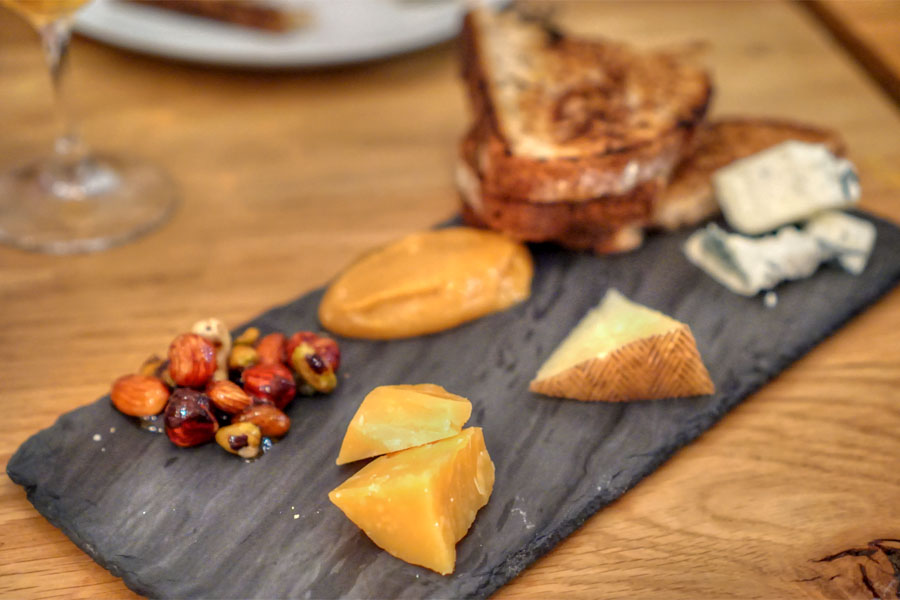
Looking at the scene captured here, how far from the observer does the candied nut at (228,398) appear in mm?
1603

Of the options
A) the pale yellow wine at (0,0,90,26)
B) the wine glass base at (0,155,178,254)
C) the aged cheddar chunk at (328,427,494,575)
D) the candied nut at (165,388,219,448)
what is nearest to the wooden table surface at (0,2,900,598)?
the wine glass base at (0,155,178,254)

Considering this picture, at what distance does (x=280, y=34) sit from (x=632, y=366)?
173cm

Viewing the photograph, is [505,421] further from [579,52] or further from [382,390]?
[579,52]

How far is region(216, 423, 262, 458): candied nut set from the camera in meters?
1.57

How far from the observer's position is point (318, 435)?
1646mm

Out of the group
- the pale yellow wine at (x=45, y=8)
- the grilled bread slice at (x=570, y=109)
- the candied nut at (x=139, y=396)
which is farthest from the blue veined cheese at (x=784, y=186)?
the pale yellow wine at (x=45, y=8)

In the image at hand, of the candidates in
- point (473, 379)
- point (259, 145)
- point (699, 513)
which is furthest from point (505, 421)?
point (259, 145)

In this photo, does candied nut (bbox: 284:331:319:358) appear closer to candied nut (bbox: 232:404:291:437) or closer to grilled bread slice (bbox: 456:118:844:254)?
candied nut (bbox: 232:404:291:437)

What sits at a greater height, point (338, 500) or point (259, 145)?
point (259, 145)

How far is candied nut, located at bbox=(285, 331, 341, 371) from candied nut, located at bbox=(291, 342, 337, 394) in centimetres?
2

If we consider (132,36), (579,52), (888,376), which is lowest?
(888,376)

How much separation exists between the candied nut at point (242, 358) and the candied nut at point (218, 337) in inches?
0.6

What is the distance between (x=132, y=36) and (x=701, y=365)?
1961 millimetres

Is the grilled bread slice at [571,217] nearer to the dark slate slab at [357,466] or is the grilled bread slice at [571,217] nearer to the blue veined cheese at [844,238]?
the dark slate slab at [357,466]
